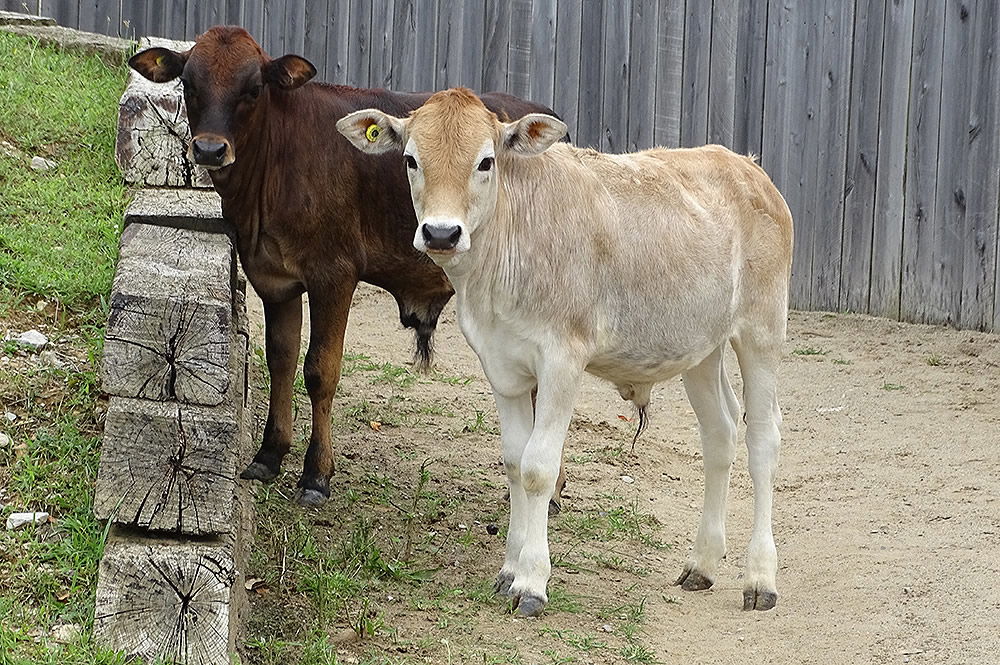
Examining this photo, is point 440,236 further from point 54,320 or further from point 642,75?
point 642,75

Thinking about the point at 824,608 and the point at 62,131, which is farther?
the point at 62,131

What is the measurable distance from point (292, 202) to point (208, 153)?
0.53m

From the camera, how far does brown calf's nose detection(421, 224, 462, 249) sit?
492 centimetres

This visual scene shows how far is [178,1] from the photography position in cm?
1180

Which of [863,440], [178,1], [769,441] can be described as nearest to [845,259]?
[863,440]

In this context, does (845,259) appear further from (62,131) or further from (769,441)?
(62,131)

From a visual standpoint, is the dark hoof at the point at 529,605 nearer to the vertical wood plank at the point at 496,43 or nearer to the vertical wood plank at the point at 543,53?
the vertical wood plank at the point at 543,53

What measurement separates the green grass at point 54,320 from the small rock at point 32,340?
0.06 m

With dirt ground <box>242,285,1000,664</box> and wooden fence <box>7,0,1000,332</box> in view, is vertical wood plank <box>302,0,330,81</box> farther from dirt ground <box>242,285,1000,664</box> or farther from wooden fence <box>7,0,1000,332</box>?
dirt ground <box>242,285,1000,664</box>

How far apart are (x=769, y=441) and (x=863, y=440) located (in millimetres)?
2107

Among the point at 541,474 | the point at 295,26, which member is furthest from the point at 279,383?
the point at 295,26

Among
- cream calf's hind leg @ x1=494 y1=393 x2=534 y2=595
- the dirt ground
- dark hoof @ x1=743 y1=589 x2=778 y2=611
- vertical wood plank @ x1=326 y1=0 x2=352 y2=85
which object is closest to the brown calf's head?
cream calf's hind leg @ x1=494 y1=393 x2=534 y2=595

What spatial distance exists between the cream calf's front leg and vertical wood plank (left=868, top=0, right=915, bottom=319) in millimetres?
4607

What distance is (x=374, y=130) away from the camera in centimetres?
546
